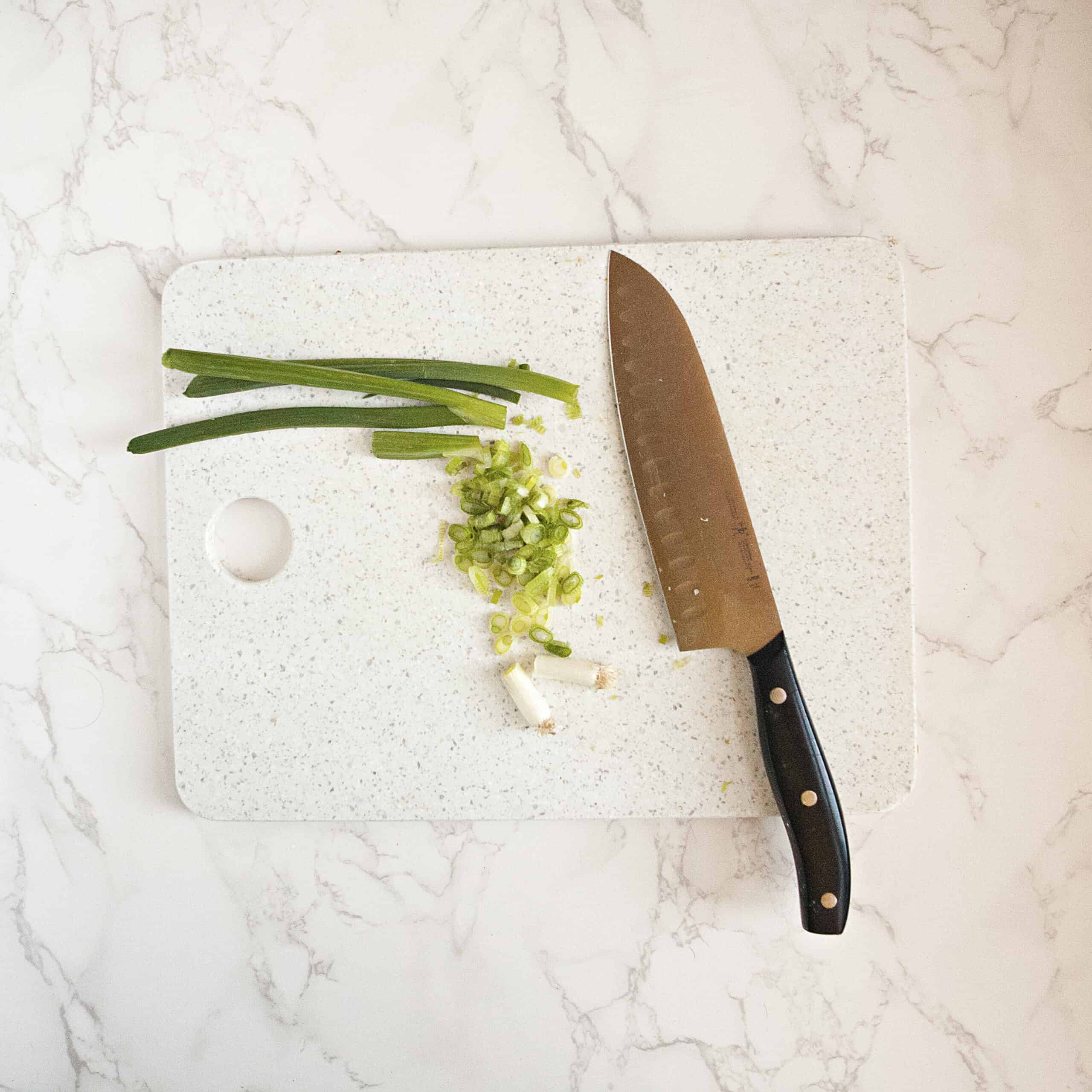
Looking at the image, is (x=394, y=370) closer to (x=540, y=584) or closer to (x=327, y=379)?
(x=327, y=379)

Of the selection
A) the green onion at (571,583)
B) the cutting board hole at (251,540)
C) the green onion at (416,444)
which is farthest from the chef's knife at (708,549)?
the cutting board hole at (251,540)

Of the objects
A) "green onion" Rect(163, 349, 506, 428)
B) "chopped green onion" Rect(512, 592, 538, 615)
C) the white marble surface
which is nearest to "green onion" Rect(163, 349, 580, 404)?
"green onion" Rect(163, 349, 506, 428)

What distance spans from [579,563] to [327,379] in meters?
0.40

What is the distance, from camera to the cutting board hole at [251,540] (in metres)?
1.05

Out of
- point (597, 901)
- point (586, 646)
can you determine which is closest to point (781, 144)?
point (586, 646)

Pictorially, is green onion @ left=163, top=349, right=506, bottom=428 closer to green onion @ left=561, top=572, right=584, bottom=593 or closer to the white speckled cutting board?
the white speckled cutting board

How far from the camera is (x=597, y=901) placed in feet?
3.49

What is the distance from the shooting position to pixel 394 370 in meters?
0.99

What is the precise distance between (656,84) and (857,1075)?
53.6 inches

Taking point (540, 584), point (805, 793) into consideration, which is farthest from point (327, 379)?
point (805, 793)

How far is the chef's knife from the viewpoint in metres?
0.94

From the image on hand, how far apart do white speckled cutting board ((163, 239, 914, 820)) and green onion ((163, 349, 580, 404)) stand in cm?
3

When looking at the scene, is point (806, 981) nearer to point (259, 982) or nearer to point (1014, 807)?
point (1014, 807)

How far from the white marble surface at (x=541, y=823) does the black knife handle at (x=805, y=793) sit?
0.35ft
